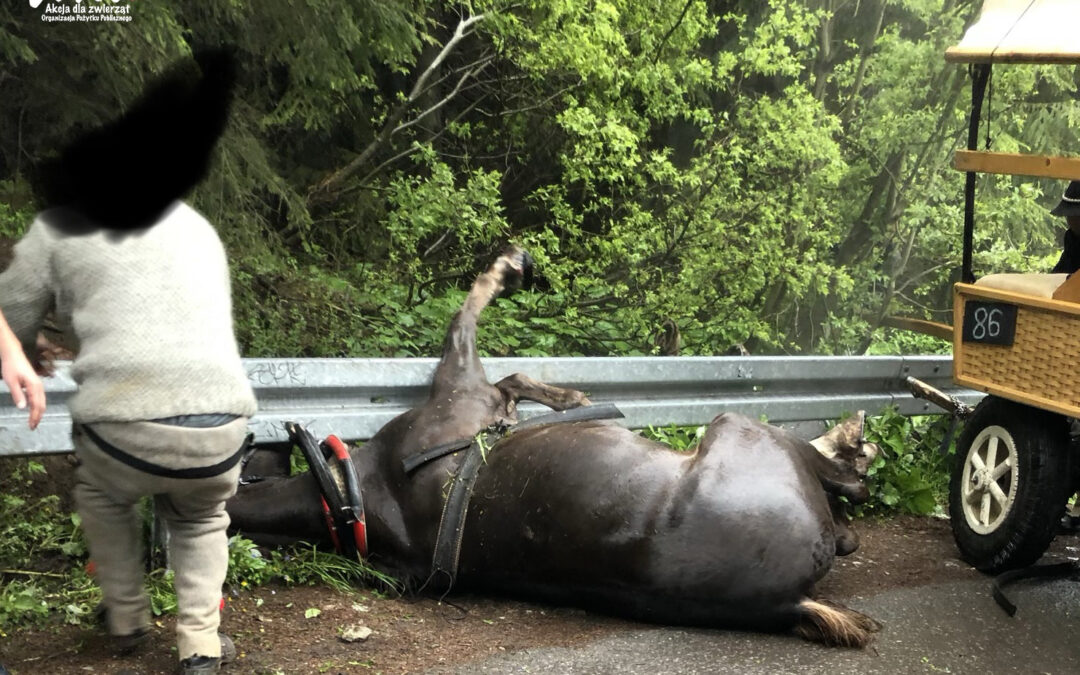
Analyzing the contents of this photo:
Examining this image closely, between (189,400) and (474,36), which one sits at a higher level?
(474,36)

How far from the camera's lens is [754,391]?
18.1ft

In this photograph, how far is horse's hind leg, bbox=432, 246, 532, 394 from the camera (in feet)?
14.8

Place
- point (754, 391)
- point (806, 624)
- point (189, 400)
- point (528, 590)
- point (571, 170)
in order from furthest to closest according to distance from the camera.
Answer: point (571, 170)
point (754, 391)
point (528, 590)
point (806, 624)
point (189, 400)

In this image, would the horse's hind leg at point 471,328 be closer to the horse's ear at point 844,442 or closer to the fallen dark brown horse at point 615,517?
the fallen dark brown horse at point 615,517

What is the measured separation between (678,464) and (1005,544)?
1.80m

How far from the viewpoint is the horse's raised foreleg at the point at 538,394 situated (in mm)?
4566

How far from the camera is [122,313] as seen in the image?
2.70 m

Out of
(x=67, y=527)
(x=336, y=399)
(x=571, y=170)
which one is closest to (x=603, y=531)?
(x=336, y=399)

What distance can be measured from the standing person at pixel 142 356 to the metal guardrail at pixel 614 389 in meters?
0.46

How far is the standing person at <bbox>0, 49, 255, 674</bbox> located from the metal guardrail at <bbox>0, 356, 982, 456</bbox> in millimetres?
456

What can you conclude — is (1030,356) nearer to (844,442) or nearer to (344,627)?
(844,442)

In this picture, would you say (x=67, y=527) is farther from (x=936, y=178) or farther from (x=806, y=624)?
(x=936, y=178)

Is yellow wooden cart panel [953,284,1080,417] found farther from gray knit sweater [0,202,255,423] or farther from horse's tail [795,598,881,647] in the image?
gray knit sweater [0,202,255,423]

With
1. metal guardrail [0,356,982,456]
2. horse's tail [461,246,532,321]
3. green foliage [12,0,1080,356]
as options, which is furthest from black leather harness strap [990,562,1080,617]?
green foliage [12,0,1080,356]
